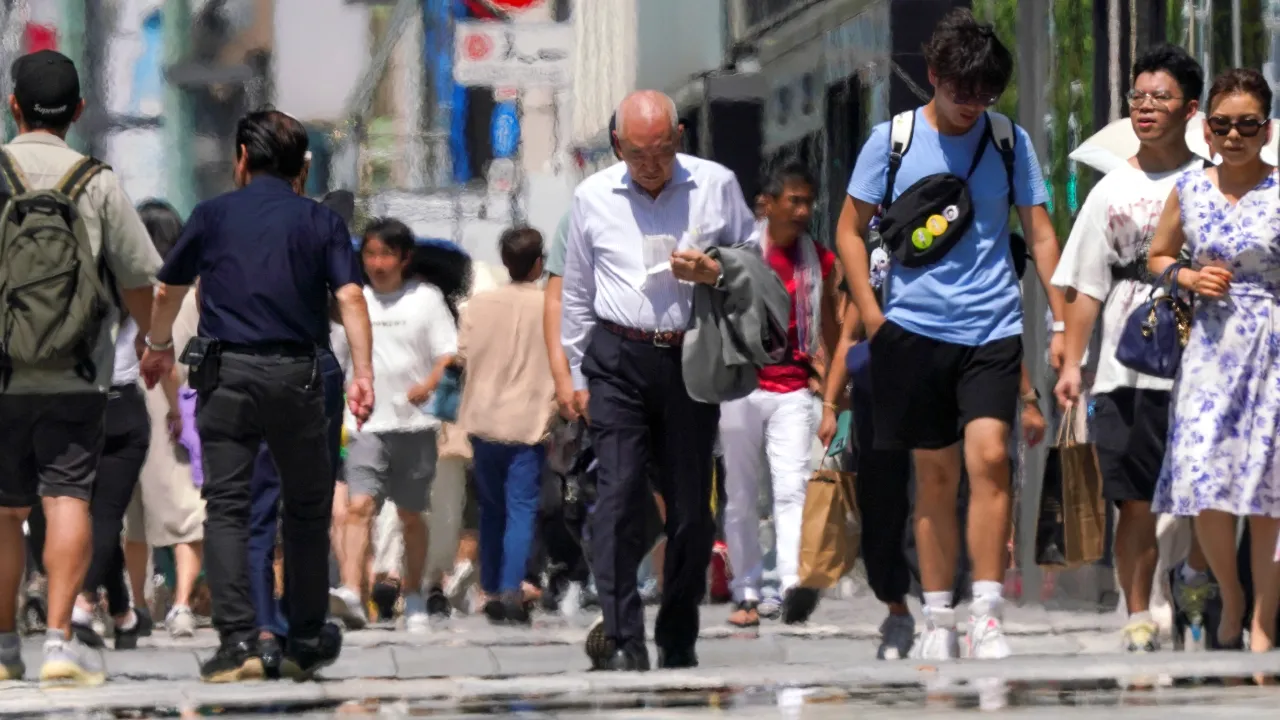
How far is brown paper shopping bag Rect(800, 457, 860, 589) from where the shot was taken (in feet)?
40.7

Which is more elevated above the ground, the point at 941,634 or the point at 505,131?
the point at 505,131

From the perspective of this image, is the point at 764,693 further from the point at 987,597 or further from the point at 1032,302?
the point at 1032,302

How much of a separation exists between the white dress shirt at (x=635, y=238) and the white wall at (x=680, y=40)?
751cm

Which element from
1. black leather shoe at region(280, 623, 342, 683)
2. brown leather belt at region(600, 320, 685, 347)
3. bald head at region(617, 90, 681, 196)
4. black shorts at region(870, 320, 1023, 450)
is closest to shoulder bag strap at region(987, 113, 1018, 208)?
black shorts at region(870, 320, 1023, 450)

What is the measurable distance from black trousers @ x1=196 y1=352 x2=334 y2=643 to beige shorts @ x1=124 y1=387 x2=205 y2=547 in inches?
142

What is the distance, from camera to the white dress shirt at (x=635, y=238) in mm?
10125

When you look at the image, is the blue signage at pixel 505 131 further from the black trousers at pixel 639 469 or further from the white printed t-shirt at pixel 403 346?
the black trousers at pixel 639 469

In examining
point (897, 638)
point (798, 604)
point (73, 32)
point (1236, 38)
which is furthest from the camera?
point (73, 32)

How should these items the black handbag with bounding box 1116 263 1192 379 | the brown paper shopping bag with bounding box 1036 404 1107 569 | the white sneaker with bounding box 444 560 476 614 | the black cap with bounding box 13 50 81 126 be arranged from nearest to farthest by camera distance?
the black handbag with bounding box 1116 263 1192 379
the black cap with bounding box 13 50 81 126
the brown paper shopping bag with bounding box 1036 404 1107 569
the white sneaker with bounding box 444 560 476 614

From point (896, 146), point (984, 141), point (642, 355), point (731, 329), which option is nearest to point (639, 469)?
point (642, 355)

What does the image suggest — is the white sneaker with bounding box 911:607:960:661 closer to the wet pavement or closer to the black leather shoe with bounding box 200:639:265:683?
the wet pavement

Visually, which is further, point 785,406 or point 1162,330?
point 785,406

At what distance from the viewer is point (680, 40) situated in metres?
17.9

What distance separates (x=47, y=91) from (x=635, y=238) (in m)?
1.93
